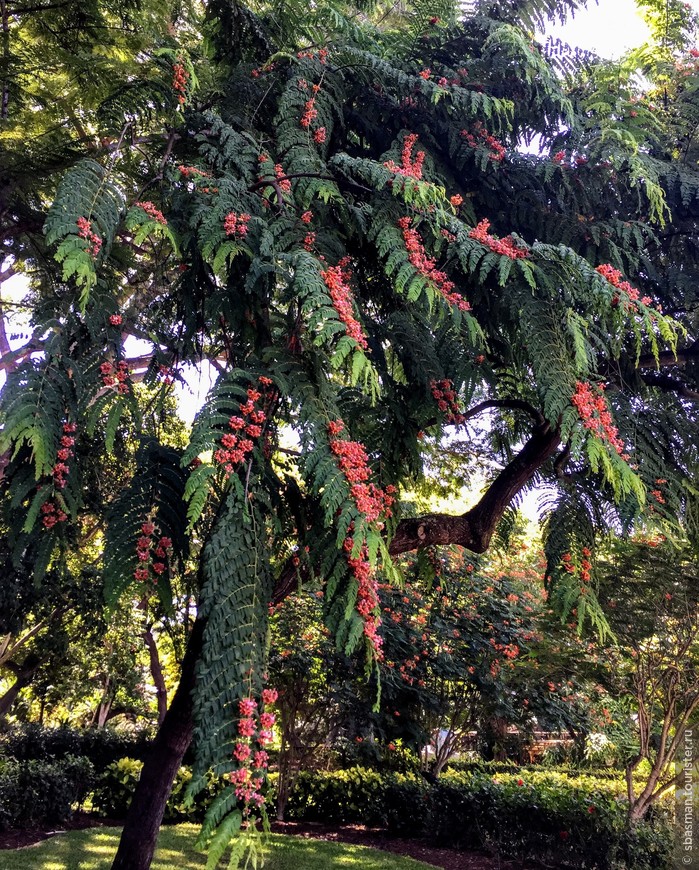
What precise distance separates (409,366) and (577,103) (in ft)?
7.76

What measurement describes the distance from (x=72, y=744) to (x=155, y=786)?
243 inches

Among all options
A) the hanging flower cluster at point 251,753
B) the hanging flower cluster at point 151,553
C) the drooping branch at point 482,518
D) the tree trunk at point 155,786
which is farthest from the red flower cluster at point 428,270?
the tree trunk at point 155,786

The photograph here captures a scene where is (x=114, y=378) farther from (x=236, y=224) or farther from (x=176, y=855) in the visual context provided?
(x=176, y=855)

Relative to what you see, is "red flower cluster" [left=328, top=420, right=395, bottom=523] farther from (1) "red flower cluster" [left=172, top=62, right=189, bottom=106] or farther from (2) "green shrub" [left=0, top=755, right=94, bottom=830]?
(2) "green shrub" [left=0, top=755, right=94, bottom=830]

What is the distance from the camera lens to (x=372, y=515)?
2449 millimetres

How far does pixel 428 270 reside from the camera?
133 inches

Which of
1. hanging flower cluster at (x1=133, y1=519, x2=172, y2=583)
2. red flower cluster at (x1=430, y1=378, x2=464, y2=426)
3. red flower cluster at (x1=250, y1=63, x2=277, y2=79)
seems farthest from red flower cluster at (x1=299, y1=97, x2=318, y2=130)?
hanging flower cluster at (x1=133, y1=519, x2=172, y2=583)

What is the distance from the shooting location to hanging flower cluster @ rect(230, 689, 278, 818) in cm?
185

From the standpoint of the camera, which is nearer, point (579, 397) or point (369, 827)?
point (579, 397)

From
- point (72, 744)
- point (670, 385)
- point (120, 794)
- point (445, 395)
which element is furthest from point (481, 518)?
point (72, 744)

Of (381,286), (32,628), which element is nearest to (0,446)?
(381,286)

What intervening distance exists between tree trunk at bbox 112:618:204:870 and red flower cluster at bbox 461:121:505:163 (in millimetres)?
3447

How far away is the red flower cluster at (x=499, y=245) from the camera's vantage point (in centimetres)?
325

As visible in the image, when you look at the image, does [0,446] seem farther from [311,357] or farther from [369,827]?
[369,827]
